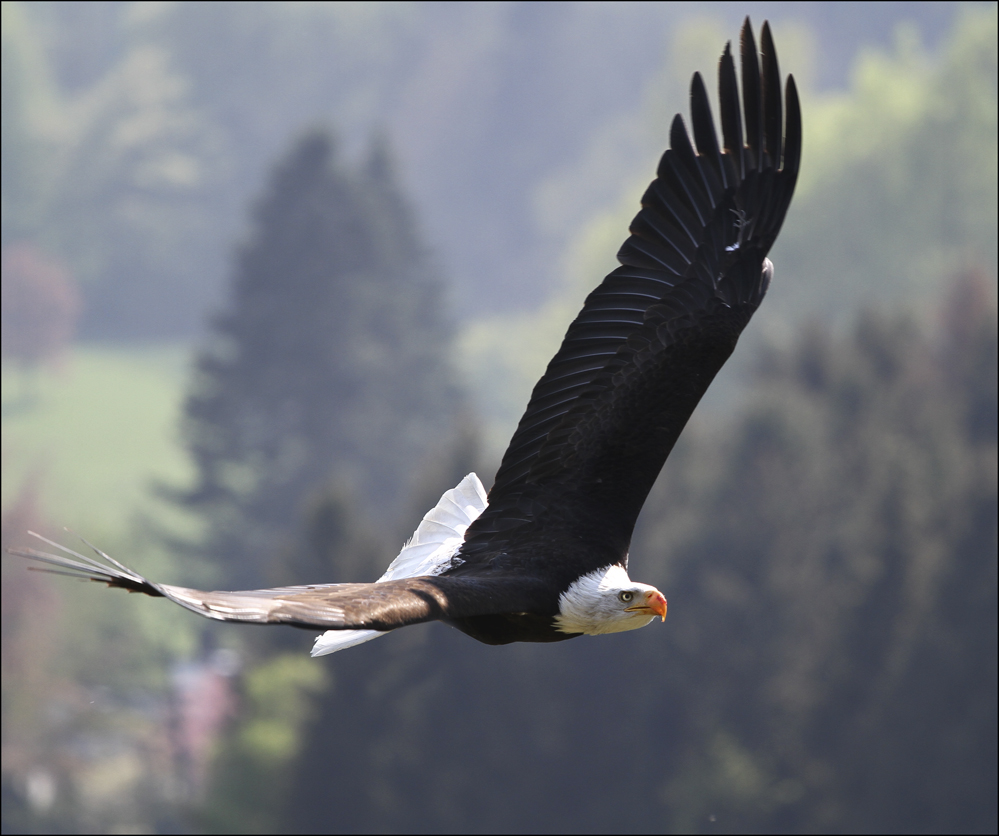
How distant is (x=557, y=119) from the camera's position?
5251 inches

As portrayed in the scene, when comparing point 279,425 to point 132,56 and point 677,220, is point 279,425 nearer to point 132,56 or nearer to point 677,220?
point 132,56

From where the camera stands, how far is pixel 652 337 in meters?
7.42

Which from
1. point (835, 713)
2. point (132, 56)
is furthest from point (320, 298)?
point (132, 56)

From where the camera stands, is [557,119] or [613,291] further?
[557,119]

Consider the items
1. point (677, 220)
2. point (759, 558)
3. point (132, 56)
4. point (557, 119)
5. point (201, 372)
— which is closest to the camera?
point (677, 220)

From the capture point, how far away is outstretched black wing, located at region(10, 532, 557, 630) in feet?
14.5

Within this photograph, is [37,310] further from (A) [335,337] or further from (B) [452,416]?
(B) [452,416]

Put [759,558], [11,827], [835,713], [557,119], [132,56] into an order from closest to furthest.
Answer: [11,827] → [835,713] → [759,558] → [132,56] → [557,119]

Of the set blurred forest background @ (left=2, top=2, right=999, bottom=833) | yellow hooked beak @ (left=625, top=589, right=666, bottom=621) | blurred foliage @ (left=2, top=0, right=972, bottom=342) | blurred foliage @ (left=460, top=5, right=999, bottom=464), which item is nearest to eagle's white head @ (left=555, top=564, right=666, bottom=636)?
yellow hooked beak @ (left=625, top=589, right=666, bottom=621)

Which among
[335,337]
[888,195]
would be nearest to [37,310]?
[335,337]

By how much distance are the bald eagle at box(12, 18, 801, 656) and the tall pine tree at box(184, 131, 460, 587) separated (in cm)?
6320

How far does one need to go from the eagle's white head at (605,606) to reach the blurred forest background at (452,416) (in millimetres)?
30688

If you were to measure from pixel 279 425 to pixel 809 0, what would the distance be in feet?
220

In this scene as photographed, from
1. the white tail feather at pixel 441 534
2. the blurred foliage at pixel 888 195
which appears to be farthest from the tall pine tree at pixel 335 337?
the white tail feather at pixel 441 534
